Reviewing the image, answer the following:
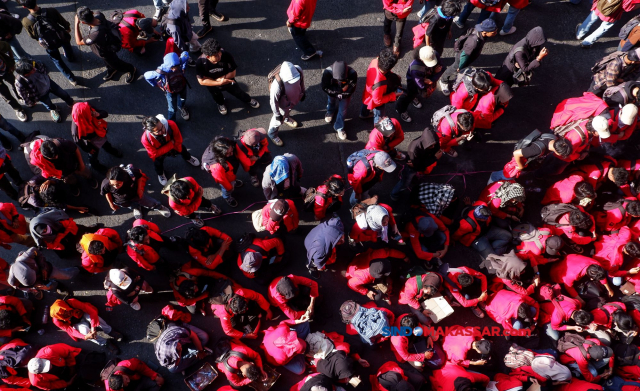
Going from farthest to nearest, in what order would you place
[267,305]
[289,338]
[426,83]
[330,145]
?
[330,145]
[426,83]
[267,305]
[289,338]

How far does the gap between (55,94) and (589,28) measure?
1139cm

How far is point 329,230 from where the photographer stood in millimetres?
6973

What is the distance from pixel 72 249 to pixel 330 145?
5.16 m

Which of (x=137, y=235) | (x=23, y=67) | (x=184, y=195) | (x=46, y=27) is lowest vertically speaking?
(x=137, y=235)

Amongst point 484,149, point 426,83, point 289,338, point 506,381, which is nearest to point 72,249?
point 289,338

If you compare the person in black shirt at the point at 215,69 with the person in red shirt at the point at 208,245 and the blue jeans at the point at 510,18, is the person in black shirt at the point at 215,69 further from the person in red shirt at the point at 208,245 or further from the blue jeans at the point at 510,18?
the blue jeans at the point at 510,18

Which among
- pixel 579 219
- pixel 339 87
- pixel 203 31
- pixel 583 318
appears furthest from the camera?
pixel 203 31

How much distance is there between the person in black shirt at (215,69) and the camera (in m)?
A: 7.34

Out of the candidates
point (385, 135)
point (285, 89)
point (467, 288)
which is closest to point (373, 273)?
point (467, 288)

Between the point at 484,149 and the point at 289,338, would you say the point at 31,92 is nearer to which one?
the point at 289,338

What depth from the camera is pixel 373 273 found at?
22.7ft

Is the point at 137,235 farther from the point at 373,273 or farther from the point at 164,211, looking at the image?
the point at 373,273

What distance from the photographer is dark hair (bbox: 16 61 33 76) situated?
7.33 meters

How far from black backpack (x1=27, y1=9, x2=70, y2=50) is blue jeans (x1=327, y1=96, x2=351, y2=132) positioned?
528 cm
